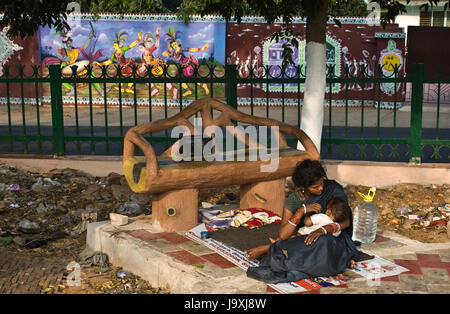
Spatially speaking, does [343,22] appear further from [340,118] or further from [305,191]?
[305,191]

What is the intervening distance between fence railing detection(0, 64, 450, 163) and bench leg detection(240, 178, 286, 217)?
184 centimetres

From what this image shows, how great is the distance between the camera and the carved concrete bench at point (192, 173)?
5.14 metres

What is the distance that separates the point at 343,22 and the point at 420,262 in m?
14.0

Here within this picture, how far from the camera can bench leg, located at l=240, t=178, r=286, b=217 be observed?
577cm

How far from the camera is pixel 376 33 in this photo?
17.3 meters

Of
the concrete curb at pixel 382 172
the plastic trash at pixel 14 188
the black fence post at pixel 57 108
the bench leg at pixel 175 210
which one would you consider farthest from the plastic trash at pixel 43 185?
the bench leg at pixel 175 210

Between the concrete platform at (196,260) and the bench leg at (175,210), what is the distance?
3.2 inches

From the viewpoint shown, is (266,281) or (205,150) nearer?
(266,281)

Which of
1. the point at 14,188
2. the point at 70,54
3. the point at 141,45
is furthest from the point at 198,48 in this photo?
the point at 14,188

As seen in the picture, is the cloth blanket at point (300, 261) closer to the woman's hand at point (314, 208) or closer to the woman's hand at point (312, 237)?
the woman's hand at point (312, 237)

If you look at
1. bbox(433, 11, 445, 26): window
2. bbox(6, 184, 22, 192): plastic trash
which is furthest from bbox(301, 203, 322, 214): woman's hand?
bbox(433, 11, 445, 26): window

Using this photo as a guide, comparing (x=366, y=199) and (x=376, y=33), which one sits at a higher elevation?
(x=376, y=33)

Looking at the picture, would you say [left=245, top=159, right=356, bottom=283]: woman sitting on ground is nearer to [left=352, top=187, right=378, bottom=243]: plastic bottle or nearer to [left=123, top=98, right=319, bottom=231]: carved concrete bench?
[left=352, top=187, right=378, bottom=243]: plastic bottle
